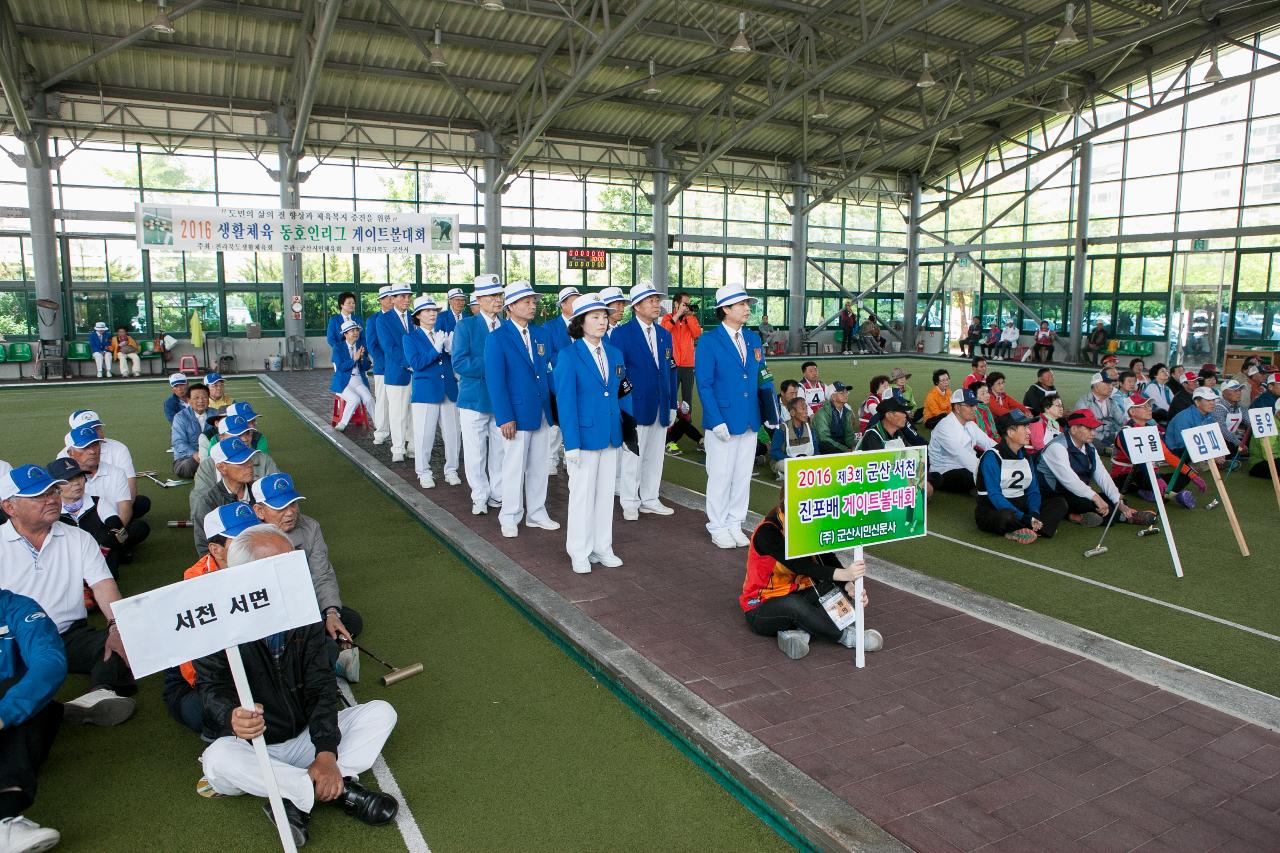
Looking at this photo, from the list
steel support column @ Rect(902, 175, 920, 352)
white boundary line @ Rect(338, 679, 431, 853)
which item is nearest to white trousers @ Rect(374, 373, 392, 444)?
white boundary line @ Rect(338, 679, 431, 853)

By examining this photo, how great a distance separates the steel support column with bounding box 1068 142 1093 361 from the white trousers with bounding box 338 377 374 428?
78.8 feet

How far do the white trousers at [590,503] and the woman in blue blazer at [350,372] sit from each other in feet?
22.2

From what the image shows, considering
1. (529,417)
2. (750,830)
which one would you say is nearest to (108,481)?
(529,417)

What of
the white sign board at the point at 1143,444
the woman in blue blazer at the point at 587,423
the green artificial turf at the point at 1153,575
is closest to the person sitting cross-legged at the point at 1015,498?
the green artificial turf at the point at 1153,575

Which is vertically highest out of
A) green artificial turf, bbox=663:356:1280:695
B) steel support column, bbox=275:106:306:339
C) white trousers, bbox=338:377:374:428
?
steel support column, bbox=275:106:306:339

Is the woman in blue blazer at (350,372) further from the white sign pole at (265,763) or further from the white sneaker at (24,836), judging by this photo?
the white sign pole at (265,763)

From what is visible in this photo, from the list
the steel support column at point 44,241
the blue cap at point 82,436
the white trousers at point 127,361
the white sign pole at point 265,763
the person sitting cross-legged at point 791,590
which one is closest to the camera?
the white sign pole at point 265,763

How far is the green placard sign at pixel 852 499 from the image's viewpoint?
4320 mm

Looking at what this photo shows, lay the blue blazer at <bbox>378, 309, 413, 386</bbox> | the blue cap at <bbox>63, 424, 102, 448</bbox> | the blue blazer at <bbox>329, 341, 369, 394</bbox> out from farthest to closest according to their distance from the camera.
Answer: the blue blazer at <bbox>329, 341, 369, 394</bbox>
the blue blazer at <bbox>378, 309, 413, 386</bbox>
the blue cap at <bbox>63, 424, 102, 448</bbox>

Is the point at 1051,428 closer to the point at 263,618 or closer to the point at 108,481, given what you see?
the point at 263,618

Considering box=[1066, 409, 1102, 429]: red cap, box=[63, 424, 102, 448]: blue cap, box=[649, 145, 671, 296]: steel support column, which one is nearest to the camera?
box=[63, 424, 102, 448]: blue cap

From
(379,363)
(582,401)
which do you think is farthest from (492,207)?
(582,401)

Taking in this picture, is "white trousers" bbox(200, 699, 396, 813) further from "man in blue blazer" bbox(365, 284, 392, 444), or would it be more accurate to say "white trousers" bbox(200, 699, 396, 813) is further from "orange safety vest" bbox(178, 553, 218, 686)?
"man in blue blazer" bbox(365, 284, 392, 444)

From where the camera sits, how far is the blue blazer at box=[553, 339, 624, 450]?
6.07 m
